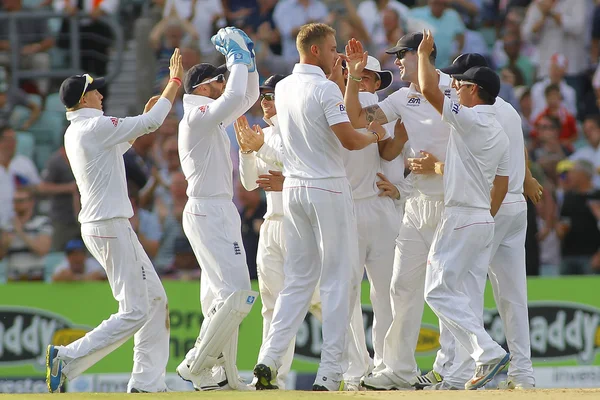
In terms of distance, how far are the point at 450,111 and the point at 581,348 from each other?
17.4ft

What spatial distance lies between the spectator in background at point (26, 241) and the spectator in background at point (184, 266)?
1.49 meters

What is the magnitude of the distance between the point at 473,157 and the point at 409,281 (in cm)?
125

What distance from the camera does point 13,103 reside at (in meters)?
15.4

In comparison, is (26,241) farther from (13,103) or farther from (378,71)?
(378,71)

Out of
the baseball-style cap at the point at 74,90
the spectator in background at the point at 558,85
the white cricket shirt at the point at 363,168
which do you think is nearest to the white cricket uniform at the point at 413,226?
the white cricket shirt at the point at 363,168

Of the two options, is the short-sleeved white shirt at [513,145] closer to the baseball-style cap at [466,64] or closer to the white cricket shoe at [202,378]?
the baseball-style cap at [466,64]

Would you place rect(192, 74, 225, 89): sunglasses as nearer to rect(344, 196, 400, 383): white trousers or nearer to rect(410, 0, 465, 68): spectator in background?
rect(344, 196, 400, 383): white trousers

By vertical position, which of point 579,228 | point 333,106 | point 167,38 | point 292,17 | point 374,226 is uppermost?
point 292,17

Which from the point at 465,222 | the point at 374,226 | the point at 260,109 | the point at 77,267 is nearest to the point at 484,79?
the point at 465,222

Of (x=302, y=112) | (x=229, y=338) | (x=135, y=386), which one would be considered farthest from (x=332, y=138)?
(x=135, y=386)

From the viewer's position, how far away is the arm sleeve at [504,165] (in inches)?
347

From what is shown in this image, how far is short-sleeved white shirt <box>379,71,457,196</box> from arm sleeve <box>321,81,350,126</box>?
0.81 m

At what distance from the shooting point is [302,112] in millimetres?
8703

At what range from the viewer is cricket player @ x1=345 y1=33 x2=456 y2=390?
30.2 ft
